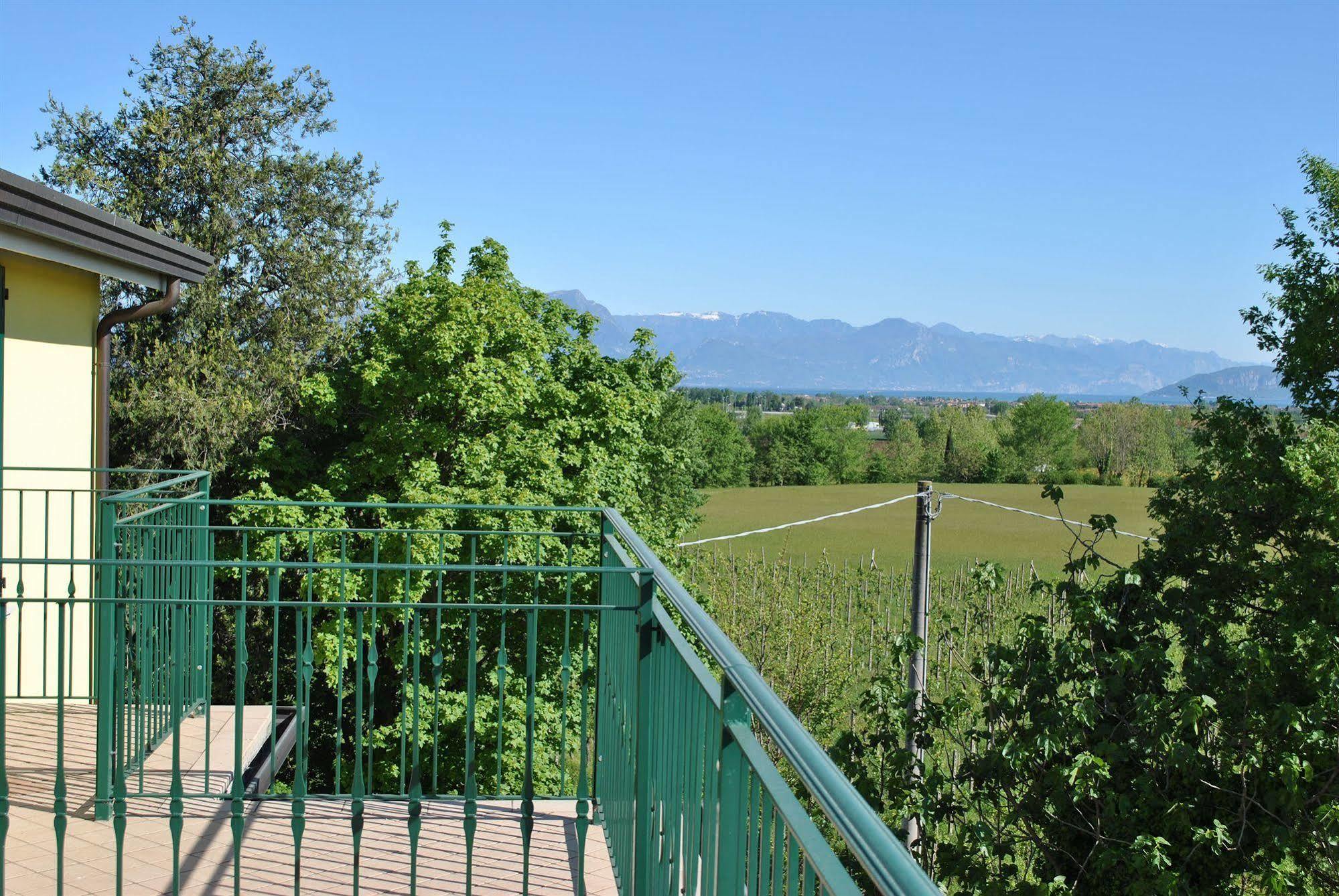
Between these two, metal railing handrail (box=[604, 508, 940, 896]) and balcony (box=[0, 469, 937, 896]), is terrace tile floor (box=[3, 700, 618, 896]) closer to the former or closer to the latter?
balcony (box=[0, 469, 937, 896])

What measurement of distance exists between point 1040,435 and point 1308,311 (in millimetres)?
45334

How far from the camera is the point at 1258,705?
8633mm

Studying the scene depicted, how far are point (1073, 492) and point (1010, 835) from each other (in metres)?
36.6

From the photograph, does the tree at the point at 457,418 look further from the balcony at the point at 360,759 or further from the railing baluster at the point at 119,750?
the railing baluster at the point at 119,750

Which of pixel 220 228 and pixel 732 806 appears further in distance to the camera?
pixel 220 228

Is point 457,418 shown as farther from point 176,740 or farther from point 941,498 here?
point 176,740

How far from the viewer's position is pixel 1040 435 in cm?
5528

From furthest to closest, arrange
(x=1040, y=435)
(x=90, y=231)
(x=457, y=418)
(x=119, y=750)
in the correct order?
(x=1040, y=435), (x=457, y=418), (x=90, y=231), (x=119, y=750)

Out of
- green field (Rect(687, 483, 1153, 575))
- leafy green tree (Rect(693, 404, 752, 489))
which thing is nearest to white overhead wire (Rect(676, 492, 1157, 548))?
green field (Rect(687, 483, 1153, 575))

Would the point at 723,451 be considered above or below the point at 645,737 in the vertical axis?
below

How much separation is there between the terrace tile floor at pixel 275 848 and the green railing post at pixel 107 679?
0.12 metres

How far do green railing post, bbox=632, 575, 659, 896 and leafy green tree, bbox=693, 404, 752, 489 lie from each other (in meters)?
44.3

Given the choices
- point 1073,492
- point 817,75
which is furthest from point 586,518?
point 817,75

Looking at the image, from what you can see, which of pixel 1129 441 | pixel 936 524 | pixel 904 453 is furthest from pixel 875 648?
pixel 904 453
